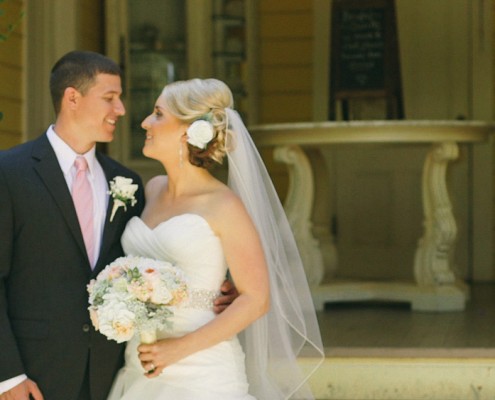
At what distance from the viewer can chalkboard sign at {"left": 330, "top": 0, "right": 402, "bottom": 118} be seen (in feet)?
22.0

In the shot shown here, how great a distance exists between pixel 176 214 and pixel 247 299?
36 centimetres

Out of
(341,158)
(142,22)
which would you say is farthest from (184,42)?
(341,158)

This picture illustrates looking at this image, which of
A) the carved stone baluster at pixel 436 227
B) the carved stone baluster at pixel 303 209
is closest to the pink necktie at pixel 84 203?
the carved stone baluster at pixel 303 209

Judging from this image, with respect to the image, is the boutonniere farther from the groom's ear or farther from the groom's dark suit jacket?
the groom's ear

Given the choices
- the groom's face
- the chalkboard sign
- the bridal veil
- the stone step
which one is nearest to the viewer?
the groom's face

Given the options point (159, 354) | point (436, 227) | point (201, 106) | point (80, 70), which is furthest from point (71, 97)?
point (436, 227)

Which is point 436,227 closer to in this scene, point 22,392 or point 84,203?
point 84,203

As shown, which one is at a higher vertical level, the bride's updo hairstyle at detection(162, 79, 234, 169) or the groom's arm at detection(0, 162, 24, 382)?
the bride's updo hairstyle at detection(162, 79, 234, 169)

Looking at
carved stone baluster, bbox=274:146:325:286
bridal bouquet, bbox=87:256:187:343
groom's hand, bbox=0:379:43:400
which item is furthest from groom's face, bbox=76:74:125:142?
carved stone baluster, bbox=274:146:325:286

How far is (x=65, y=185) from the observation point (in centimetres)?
320

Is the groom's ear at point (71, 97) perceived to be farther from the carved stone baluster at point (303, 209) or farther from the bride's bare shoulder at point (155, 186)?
the carved stone baluster at point (303, 209)

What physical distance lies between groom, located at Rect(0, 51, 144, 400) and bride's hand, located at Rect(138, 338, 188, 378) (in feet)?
0.79

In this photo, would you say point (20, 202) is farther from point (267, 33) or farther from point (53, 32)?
point (267, 33)

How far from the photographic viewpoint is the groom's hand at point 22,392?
306 centimetres
